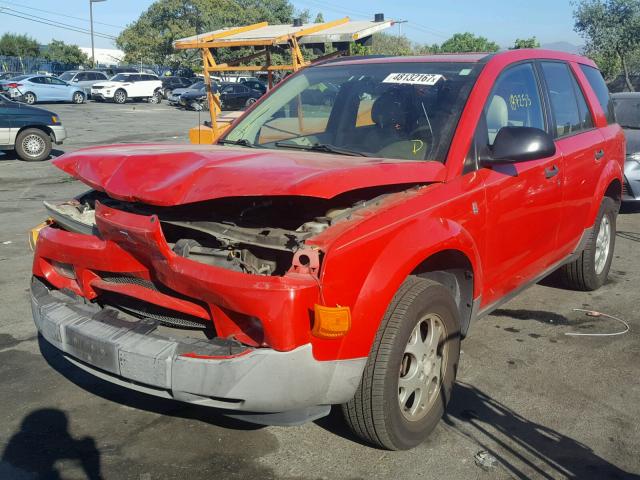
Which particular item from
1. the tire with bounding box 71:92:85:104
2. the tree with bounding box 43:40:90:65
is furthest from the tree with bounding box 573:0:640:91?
the tree with bounding box 43:40:90:65

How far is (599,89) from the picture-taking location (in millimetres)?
5559

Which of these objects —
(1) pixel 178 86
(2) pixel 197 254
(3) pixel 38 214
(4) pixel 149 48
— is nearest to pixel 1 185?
(3) pixel 38 214

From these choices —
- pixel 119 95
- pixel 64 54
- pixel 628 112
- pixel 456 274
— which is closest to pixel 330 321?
pixel 456 274

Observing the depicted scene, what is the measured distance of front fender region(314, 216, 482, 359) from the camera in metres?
2.73

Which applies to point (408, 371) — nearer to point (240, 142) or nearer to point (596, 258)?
point (240, 142)

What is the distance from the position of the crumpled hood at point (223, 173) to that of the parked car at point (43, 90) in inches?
1237

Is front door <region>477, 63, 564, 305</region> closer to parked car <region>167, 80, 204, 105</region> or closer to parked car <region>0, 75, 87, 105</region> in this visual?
parked car <region>0, 75, 87, 105</region>

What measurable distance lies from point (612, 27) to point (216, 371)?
22598mm

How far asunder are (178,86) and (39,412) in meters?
39.4

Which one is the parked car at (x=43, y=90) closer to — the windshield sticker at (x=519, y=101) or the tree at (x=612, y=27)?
the tree at (x=612, y=27)

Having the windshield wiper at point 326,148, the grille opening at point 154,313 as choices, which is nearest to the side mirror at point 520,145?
the windshield wiper at point 326,148

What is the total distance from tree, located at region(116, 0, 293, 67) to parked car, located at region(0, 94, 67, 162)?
40.0 meters

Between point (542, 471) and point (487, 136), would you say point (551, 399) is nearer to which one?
point (542, 471)

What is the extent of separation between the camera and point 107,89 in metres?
37.3
